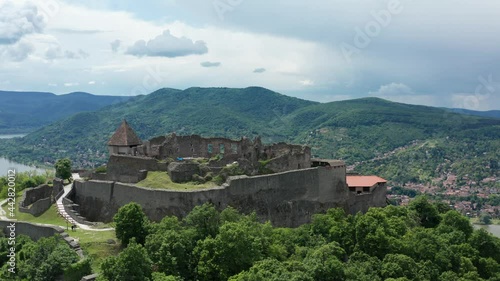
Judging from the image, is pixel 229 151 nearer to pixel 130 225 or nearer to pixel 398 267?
pixel 130 225

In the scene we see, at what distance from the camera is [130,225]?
3791cm

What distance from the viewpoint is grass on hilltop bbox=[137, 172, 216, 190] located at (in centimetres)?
4419

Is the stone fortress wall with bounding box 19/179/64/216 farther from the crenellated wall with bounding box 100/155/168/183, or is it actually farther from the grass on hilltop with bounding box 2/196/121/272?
the crenellated wall with bounding box 100/155/168/183

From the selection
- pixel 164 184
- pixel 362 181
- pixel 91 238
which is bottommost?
pixel 91 238

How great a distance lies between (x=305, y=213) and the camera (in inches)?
1950

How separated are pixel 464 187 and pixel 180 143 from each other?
121539 mm

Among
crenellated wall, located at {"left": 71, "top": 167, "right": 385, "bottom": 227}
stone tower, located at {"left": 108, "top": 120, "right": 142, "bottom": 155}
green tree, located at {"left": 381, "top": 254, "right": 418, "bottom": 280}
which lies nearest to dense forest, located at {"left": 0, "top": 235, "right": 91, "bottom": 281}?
crenellated wall, located at {"left": 71, "top": 167, "right": 385, "bottom": 227}

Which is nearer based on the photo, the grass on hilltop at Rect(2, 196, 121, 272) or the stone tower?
the grass on hilltop at Rect(2, 196, 121, 272)

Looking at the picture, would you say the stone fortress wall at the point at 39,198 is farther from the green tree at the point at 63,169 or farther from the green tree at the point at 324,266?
the green tree at the point at 324,266

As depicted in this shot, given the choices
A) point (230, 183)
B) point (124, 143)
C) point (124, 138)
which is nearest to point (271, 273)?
point (230, 183)

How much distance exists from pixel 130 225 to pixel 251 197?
38.4 ft

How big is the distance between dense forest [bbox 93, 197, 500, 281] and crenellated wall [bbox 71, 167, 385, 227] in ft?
7.06

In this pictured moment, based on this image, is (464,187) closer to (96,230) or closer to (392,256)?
(392,256)

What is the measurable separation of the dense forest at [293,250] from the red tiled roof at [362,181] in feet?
24.3
